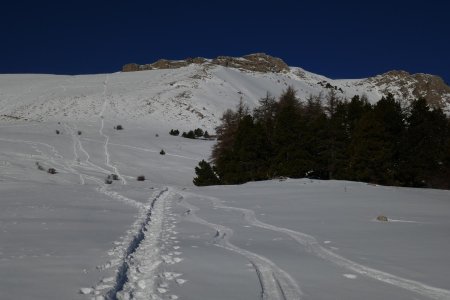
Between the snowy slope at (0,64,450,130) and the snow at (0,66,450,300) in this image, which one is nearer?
the snow at (0,66,450,300)

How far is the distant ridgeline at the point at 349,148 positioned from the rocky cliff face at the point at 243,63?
388 ft

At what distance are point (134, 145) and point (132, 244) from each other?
44.4 m

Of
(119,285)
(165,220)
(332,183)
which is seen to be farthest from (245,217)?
(332,183)

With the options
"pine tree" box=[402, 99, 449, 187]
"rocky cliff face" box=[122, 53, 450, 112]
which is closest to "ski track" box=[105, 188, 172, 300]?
"pine tree" box=[402, 99, 449, 187]

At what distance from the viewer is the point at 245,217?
1472cm

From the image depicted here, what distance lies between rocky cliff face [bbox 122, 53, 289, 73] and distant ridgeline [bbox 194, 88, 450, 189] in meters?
118

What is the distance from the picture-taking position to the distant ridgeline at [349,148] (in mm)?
30266

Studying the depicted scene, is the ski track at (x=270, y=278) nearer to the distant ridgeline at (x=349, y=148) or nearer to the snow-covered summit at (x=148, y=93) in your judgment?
the distant ridgeline at (x=349, y=148)

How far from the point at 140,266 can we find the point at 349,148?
87.3 feet

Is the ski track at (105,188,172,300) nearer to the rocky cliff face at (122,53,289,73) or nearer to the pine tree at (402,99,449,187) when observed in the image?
the pine tree at (402,99,449,187)

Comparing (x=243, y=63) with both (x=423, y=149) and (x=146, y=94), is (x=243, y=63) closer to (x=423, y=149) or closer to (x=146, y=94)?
(x=146, y=94)

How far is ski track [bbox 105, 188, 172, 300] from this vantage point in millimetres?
5746

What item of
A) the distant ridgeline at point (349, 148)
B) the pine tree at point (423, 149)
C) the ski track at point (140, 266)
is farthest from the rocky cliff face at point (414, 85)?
the ski track at point (140, 266)

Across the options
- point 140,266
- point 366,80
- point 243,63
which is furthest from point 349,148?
point 366,80
